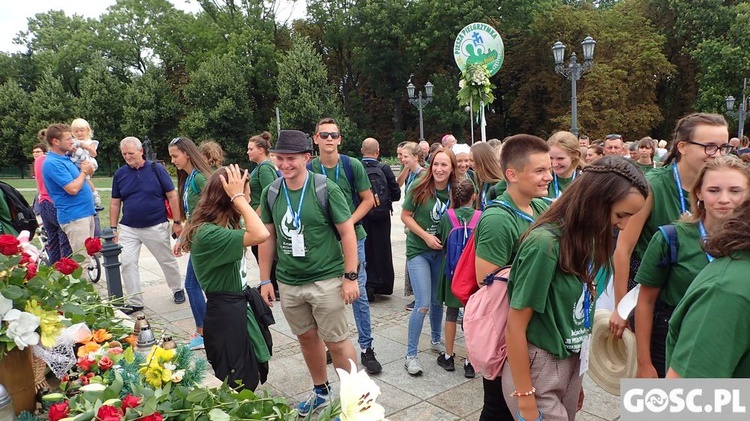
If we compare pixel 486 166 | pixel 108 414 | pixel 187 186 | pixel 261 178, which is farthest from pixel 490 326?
pixel 261 178

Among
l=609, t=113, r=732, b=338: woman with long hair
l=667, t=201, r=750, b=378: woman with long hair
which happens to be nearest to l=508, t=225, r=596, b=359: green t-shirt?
l=667, t=201, r=750, b=378: woman with long hair

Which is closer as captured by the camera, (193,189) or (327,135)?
(327,135)

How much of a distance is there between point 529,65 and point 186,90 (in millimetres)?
24641

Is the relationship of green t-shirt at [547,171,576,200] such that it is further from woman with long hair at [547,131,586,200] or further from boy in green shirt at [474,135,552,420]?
boy in green shirt at [474,135,552,420]

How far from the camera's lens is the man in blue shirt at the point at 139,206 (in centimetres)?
584

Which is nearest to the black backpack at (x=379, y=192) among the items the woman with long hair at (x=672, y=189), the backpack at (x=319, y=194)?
the backpack at (x=319, y=194)

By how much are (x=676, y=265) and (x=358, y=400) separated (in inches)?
65.4

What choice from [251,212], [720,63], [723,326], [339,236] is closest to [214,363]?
[251,212]

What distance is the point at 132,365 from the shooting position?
196 cm

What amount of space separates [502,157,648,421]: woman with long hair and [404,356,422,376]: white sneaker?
80.2 inches

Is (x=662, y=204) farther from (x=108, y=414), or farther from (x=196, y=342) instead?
(x=196, y=342)

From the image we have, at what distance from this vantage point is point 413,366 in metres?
4.27

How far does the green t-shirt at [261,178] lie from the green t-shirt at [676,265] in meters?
4.41

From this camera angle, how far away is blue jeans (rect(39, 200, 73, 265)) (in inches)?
262
